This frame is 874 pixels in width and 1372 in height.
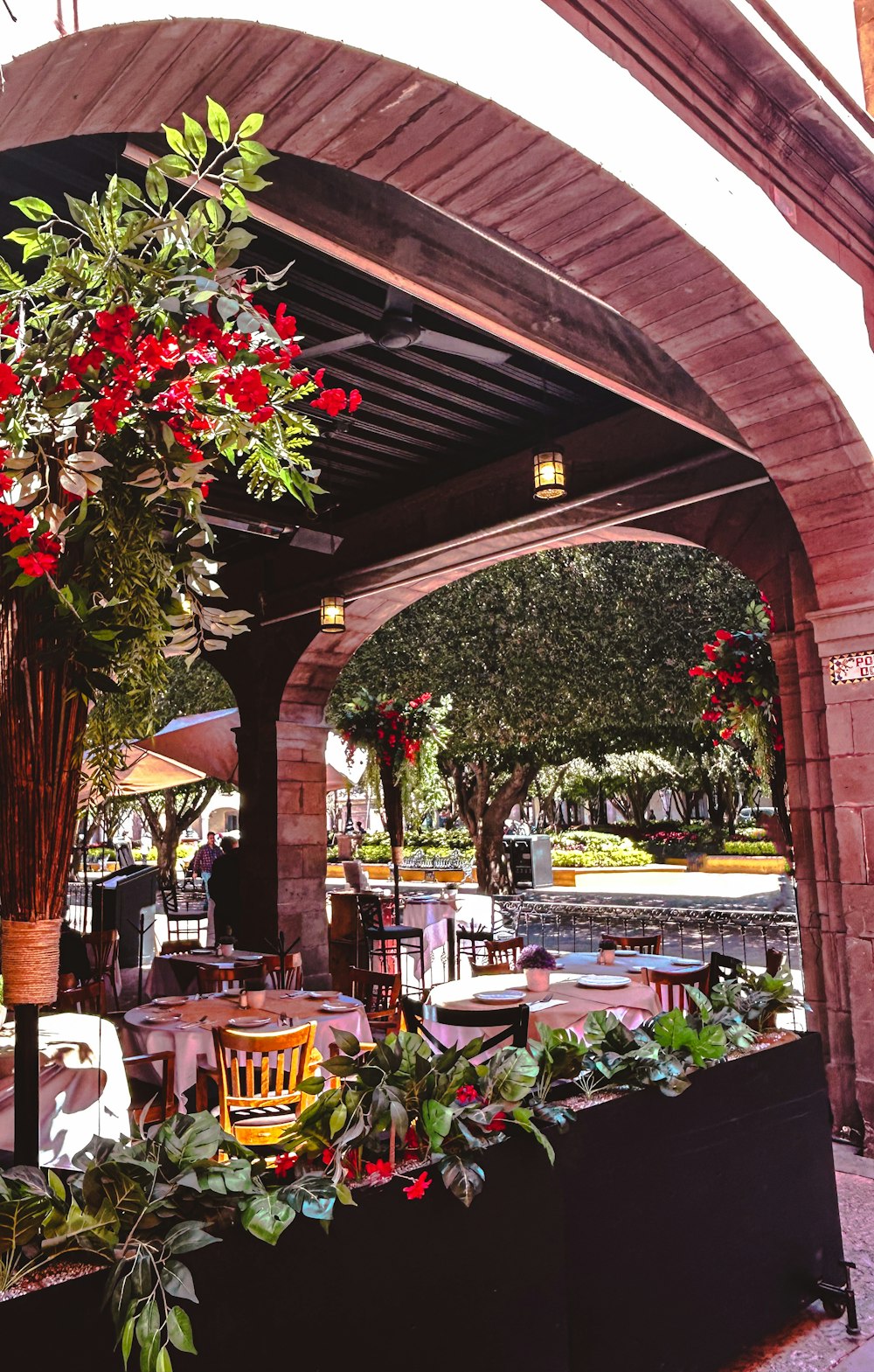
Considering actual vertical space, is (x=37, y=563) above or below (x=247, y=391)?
below

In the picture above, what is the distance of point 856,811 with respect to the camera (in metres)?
4.35

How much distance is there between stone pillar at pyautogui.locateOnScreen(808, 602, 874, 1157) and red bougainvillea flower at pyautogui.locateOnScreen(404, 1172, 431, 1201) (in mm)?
3146

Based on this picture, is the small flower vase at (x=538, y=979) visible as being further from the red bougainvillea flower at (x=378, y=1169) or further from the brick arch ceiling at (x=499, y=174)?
the red bougainvillea flower at (x=378, y=1169)

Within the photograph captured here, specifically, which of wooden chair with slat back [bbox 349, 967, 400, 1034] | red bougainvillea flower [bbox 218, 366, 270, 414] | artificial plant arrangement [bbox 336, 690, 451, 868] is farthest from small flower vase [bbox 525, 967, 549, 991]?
red bougainvillea flower [bbox 218, 366, 270, 414]

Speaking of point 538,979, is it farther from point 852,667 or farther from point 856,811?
point 852,667

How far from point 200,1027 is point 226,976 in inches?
48.7

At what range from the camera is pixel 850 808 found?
437 centimetres

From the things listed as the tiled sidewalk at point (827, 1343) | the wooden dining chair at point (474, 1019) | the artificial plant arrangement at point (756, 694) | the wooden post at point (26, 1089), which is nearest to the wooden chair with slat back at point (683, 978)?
the artificial plant arrangement at point (756, 694)

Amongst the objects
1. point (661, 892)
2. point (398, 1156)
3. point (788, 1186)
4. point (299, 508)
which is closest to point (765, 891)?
point (661, 892)

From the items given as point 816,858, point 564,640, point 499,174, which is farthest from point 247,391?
point 564,640

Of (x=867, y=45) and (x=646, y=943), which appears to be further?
(x=646, y=943)

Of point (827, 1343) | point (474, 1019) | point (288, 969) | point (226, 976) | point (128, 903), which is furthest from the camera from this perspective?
point (128, 903)

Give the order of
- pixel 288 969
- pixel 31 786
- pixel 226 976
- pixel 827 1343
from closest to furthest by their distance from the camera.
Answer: pixel 31 786 < pixel 827 1343 < pixel 226 976 < pixel 288 969

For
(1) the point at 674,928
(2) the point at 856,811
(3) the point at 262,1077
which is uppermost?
(2) the point at 856,811
